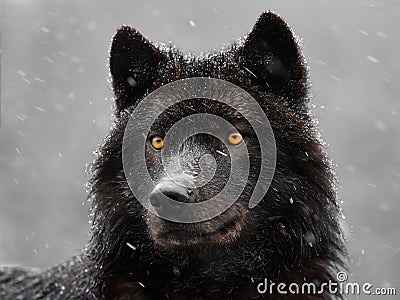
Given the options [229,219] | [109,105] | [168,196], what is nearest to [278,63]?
[229,219]

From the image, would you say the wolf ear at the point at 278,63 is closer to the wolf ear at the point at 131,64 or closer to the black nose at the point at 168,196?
the wolf ear at the point at 131,64

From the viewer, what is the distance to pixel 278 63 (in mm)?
5117

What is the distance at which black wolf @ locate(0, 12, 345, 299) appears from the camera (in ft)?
15.6

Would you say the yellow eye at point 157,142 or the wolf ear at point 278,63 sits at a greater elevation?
the wolf ear at point 278,63

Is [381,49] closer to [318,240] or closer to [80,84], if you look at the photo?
[80,84]

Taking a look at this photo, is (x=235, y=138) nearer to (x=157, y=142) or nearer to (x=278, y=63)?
(x=157, y=142)

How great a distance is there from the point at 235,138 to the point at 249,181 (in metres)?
0.33

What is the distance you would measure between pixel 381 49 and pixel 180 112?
620 inches

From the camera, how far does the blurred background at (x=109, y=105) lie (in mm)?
18000

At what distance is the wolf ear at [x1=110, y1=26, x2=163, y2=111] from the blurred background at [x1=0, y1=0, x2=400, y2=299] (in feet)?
39.9

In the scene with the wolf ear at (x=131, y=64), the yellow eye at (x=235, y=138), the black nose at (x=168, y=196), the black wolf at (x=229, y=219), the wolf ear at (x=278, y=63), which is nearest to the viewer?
the black nose at (x=168, y=196)

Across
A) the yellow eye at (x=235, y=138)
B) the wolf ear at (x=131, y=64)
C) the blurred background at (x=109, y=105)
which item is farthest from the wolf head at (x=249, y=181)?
the blurred background at (x=109, y=105)

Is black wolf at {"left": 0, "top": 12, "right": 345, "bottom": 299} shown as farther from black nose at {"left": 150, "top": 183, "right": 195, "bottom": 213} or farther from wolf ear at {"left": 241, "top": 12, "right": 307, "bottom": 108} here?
black nose at {"left": 150, "top": 183, "right": 195, "bottom": 213}

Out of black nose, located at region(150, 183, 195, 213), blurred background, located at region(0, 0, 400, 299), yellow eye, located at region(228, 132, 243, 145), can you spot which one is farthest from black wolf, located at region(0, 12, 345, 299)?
blurred background, located at region(0, 0, 400, 299)
